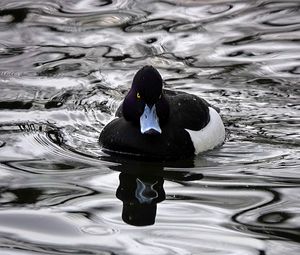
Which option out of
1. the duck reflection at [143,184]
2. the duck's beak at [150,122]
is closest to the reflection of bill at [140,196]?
the duck reflection at [143,184]

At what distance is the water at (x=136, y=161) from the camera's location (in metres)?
6.77

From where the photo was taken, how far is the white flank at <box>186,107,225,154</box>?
866 cm

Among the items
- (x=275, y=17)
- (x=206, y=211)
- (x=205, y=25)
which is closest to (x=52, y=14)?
(x=205, y=25)

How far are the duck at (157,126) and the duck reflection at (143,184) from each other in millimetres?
170

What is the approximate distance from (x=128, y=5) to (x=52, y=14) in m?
1.02

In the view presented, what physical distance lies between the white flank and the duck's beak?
1.37ft

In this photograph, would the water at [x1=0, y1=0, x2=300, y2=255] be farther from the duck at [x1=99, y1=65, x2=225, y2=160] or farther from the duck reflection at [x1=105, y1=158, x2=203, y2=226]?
the duck at [x1=99, y1=65, x2=225, y2=160]

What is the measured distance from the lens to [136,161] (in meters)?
8.38

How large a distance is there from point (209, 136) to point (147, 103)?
2.29 ft

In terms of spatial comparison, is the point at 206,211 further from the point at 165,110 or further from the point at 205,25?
the point at 205,25

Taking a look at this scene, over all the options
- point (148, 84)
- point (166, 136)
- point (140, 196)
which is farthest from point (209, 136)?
point (140, 196)

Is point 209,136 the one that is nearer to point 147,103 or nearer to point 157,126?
point 157,126

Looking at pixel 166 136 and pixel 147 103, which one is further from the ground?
pixel 147 103

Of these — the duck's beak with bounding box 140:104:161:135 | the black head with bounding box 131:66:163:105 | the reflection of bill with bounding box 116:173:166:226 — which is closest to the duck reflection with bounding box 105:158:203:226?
the reflection of bill with bounding box 116:173:166:226
